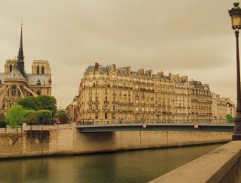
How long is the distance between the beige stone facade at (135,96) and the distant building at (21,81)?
101 ft

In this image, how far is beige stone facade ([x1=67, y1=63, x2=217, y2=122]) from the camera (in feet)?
287

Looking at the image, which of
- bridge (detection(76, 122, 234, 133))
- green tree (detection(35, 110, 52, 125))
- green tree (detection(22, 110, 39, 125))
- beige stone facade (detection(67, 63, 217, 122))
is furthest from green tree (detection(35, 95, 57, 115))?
bridge (detection(76, 122, 234, 133))

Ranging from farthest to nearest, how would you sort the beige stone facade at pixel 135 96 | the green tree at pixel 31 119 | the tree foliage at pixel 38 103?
the tree foliage at pixel 38 103
the beige stone facade at pixel 135 96
the green tree at pixel 31 119

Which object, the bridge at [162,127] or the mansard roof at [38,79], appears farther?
the mansard roof at [38,79]

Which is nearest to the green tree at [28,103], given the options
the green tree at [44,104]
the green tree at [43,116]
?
the green tree at [44,104]

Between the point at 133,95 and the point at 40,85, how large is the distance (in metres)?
58.3

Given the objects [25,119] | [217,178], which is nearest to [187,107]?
[25,119]

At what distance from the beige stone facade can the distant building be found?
1210 inches

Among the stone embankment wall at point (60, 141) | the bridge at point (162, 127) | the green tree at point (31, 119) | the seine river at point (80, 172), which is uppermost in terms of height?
the green tree at point (31, 119)

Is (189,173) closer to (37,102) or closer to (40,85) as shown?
(37,102)

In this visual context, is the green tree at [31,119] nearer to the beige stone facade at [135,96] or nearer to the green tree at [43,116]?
the green tree at [43,116]

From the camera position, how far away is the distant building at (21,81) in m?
118

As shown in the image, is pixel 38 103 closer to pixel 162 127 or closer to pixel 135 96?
pixel 135 96

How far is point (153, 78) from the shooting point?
332 feet
